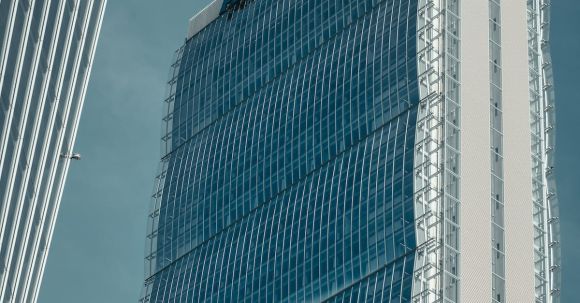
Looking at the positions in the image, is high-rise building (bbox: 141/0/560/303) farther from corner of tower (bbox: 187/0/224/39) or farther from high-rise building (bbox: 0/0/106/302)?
high-rise building (bbox: 0/0/106/302)

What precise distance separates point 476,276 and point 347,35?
33.7m

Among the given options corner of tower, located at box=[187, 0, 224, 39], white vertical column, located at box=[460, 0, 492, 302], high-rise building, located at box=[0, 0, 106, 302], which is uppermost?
corner of tower, located at box=[187, 0, 224, 39]

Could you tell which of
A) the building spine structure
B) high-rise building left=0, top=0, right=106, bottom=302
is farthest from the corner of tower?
high-rise building left=0, top=0, right=106, bottom=302

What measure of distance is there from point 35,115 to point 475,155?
6541 centimetres

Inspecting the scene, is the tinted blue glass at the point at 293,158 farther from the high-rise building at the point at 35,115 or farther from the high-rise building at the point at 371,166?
the high-rise building at the point at 35,115

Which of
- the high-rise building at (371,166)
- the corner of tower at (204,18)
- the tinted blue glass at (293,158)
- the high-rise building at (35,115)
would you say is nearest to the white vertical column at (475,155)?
the high-rise building at (371,166)

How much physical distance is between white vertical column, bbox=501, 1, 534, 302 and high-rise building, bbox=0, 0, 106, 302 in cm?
5243

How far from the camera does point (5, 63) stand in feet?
184

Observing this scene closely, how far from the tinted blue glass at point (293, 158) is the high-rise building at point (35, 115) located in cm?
4957

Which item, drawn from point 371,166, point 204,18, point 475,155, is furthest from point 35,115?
point 204,18

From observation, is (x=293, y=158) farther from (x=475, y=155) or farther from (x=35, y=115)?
(x=35, y=115)

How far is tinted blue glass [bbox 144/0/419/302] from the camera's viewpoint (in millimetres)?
125438

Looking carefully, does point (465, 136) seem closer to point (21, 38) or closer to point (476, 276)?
point (476, 276)

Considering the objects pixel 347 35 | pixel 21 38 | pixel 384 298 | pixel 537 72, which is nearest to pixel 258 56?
pixel 347 35
